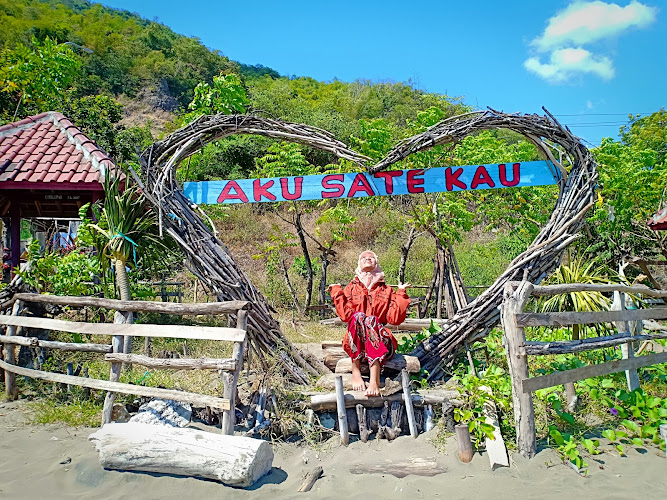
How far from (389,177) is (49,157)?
219 inches

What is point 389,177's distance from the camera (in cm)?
493

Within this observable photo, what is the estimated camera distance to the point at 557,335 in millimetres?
6223

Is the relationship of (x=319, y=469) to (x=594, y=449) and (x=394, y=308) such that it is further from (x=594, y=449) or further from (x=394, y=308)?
(x=594, y=449)

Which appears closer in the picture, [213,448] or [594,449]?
[213,448]

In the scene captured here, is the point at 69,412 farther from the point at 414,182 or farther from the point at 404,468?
the point at 414,182

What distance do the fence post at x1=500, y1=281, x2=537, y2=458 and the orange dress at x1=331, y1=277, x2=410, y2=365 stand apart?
854mm

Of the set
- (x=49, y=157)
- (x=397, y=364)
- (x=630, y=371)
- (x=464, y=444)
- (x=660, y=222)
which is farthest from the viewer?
(x=660, y=222)

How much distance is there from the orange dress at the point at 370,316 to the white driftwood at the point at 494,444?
0.90 meters

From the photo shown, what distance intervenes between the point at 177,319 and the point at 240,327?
5.56m

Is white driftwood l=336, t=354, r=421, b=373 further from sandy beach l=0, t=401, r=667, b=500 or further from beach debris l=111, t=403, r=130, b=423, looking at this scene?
beach debris l=111, t=403, r=130, b=423

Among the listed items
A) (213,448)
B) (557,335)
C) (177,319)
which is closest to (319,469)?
(213,448)

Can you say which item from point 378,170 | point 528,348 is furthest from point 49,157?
point 528,348

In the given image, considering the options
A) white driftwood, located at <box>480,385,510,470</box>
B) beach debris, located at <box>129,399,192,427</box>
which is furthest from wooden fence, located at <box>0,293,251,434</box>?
white driftwood, located at <box>480,385,510,470</box>

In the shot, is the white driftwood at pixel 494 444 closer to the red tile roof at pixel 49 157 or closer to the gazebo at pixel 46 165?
the gazebo at pixel 46 165
